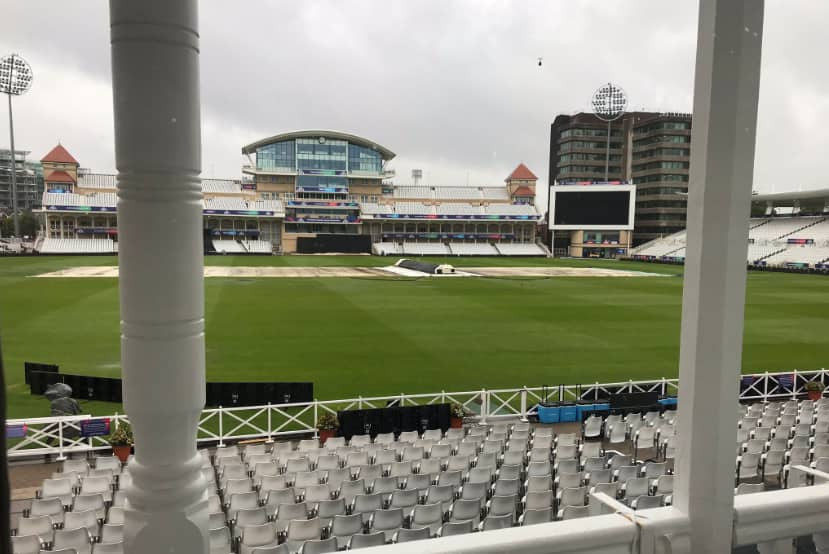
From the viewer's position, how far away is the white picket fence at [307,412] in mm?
11453

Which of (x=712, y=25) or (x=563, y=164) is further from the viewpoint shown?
(x=563, y=164)

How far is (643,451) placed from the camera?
11.0 meters

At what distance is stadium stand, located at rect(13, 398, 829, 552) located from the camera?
583 cm

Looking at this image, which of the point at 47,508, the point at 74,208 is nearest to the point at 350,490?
the point at 47,508

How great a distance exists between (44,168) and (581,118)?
10099 centimetres

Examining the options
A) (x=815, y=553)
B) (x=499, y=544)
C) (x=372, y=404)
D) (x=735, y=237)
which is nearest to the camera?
(x=499, y=544)

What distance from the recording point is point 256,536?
223 inches

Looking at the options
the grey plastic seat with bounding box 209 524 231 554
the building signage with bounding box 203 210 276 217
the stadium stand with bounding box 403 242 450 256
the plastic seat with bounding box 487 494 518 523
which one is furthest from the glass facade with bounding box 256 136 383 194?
the grey plastic seat with bounding box 209 524 231 554

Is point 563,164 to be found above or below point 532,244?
above

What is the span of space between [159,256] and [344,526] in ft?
15.2

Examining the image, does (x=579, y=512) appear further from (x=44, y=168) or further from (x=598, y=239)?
(x=44, y=168)

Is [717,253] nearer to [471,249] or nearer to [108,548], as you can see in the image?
[108,548]

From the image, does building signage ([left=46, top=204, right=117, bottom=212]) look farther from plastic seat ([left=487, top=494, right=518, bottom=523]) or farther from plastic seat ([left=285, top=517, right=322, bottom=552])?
plastic seat ([left=487, top=494, right=518, bottom=523])

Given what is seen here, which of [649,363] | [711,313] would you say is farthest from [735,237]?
[649,363]
